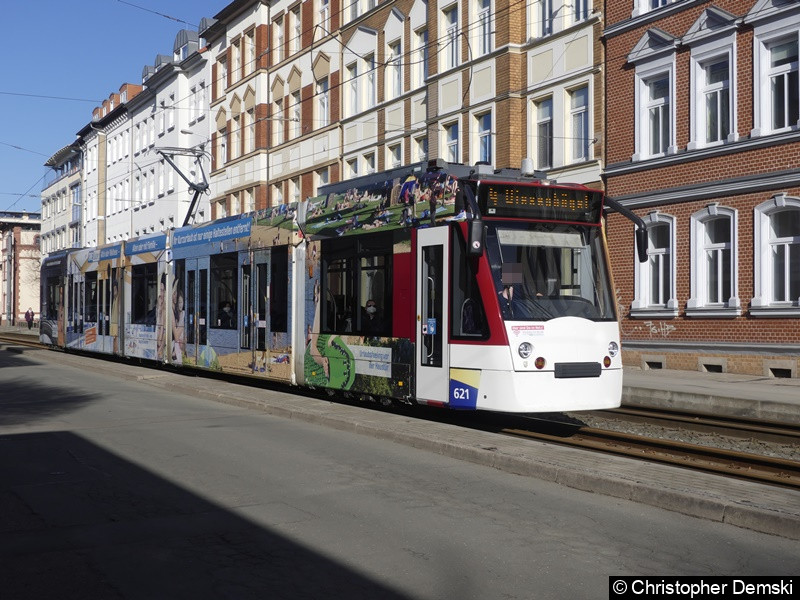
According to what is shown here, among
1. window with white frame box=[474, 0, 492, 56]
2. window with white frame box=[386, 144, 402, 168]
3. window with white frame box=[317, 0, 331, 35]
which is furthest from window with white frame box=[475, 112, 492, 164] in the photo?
window with white frame box=[317, 0, 331, 35]

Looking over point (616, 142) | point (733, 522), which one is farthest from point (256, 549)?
point (616, 142)

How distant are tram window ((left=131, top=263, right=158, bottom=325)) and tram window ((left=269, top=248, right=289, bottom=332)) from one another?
695 centimetres

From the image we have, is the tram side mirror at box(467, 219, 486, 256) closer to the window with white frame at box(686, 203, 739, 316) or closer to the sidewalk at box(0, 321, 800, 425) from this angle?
the sidewalk at box(0, 321, 800, 425)

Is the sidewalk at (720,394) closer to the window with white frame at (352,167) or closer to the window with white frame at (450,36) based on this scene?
the window with white frame at (450,36)

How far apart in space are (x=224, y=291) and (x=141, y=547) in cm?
1288

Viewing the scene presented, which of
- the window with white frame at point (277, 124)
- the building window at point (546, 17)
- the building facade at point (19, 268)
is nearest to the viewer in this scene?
the building window at point (546, 17)

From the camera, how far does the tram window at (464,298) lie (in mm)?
11609

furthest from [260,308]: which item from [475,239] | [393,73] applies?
[393,73]

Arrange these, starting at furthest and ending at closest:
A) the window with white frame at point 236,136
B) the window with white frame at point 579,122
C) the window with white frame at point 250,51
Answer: the window with white frame at point 236,136 < the window with white frame at point 250,51 < the window with white frame at point 579,122

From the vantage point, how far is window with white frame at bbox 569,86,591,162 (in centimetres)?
2598

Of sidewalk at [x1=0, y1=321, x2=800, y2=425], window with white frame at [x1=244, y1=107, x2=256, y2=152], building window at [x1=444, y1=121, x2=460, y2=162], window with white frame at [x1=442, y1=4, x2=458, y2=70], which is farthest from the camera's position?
window with white frame at [x1=244, y1=107, x2=256, y2=152]

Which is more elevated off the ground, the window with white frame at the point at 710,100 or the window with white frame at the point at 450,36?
the window with white frame at the point at 450,36

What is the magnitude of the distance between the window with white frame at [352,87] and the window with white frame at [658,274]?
1587cm

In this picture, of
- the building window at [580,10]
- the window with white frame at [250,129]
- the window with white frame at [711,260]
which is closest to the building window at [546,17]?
the building window at [580,10]
